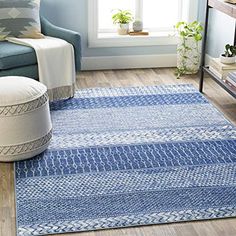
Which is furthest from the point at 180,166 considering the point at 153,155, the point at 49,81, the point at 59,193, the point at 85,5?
the point at 85,5

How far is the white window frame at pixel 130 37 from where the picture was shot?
15.6 ft

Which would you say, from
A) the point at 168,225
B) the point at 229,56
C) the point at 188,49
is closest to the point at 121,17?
the point at 188,49

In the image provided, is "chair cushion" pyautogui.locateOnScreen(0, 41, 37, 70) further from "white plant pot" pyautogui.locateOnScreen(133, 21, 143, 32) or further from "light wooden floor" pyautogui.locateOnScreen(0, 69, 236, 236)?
"white plant pot" pyautogui.locateOnScreen(133, 21, 143, 32)

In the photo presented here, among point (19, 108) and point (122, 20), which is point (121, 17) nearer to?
point (122, 20)

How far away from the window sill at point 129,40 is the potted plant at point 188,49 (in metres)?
0.15

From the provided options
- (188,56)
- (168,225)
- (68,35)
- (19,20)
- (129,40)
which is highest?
(19,20)

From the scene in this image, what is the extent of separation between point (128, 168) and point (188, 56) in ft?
6.75

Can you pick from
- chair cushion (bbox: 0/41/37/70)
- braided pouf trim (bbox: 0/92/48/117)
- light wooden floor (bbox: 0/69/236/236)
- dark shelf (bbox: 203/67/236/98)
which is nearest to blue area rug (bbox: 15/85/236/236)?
light wooden floor (bbox: 0/69/236/236)

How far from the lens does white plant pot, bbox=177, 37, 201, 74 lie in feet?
15.7

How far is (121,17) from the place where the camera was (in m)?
4.89

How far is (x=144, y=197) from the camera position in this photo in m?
2.72

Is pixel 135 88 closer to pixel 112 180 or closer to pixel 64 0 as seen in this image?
pixel 64 0

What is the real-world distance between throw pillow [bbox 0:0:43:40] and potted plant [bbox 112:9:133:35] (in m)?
0.98

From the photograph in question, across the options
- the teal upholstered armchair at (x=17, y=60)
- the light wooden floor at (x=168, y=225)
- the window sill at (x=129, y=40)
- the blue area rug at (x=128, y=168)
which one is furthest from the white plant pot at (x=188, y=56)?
the teal upholstered armchair at (x=17, y=60)
